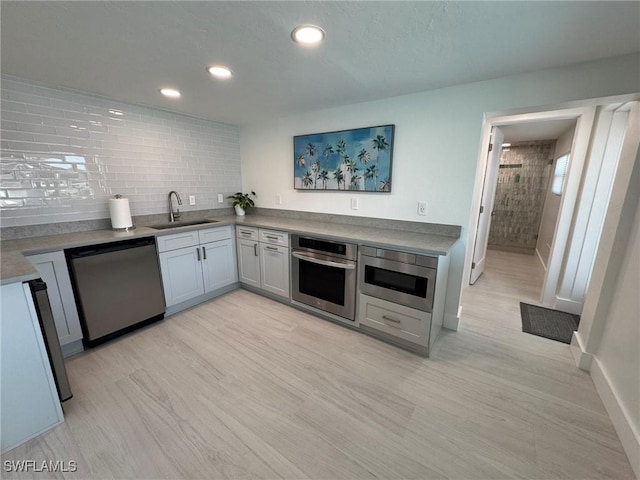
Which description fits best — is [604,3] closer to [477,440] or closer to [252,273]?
[477,440]

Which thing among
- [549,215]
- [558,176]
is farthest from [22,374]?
[549,215]

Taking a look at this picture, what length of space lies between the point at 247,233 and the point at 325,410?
205 cm

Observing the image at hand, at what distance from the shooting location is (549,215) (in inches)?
169

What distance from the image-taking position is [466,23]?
1277 millimetres

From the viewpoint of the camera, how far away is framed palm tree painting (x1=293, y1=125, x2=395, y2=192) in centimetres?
250

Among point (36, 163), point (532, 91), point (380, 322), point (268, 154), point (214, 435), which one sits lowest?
point (214, 435)

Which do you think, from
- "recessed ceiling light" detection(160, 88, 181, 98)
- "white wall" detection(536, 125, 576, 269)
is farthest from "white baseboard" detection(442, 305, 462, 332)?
"recessed ceiling light" detection(160, 88, 181, 98)

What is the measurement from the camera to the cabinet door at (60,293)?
1.82 m

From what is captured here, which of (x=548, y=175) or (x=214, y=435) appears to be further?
(x=548, y=175)

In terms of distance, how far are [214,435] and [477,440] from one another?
147 cm

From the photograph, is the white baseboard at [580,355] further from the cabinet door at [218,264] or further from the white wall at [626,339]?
the cabinet door at [218,264]

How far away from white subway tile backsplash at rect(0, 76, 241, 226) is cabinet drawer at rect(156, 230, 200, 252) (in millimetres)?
579

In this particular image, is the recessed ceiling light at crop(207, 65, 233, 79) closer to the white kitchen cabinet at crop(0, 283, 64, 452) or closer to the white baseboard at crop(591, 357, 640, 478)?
the white kitchen cabinet at crop(0, 283, 64, 452)

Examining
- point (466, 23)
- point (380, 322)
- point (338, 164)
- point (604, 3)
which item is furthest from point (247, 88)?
point (380, 322)
